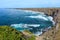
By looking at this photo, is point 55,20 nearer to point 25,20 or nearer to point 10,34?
point 25,20

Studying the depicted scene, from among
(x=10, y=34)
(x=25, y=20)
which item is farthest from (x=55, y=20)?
(x=10, y=34)

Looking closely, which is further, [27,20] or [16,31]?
[27,20]

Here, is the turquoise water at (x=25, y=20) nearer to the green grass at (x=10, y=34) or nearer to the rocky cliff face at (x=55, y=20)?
the rocky cliff face at (x=55, y=20)

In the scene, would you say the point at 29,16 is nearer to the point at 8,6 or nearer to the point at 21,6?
the point at 21,6

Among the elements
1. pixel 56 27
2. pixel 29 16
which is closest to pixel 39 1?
pixel 29 16

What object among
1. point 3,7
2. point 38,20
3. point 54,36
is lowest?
point 54,36

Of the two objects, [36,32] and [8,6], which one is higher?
[8,6]

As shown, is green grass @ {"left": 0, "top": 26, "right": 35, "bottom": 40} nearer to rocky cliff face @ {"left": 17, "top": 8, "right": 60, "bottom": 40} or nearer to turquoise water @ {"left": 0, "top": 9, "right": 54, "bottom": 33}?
turquoise water @ {"left": 0, "top": 9, "right": 54, "bottom": 33}
